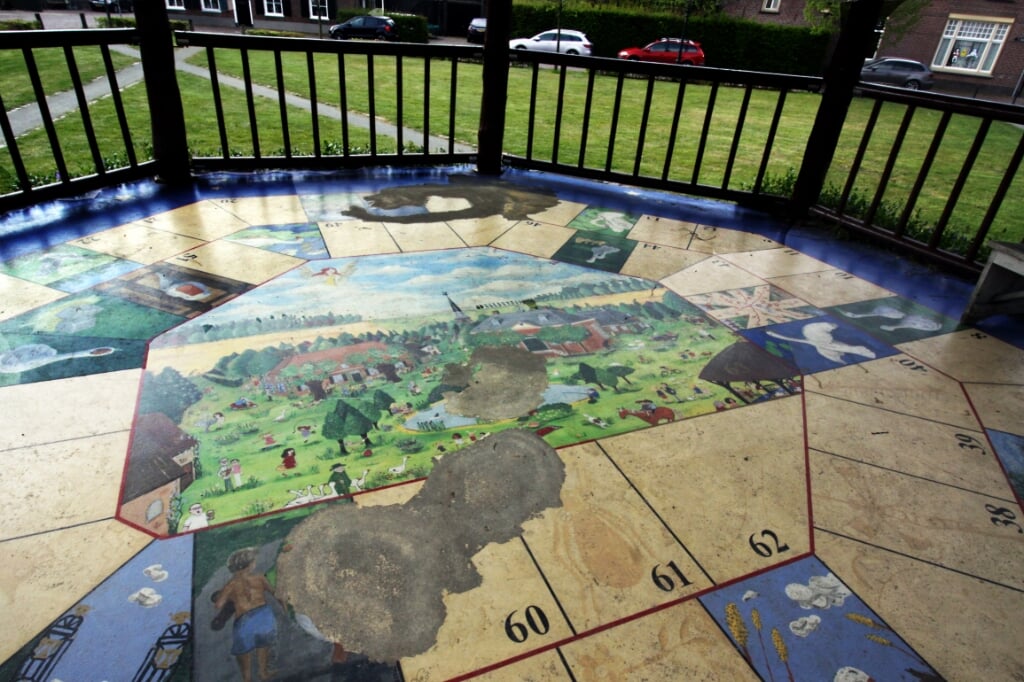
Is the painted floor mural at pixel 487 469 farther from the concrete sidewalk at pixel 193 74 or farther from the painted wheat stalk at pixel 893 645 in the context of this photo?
the concrete sidewalk at pixel 193 74

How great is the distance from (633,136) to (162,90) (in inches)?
247

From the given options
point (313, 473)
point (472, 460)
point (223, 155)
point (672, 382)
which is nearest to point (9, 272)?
point (223, 155)

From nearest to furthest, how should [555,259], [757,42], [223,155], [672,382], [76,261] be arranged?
1. [672,382]
2. [76,261]
3. [555,259]
4. [223,155]
5. [757,42]

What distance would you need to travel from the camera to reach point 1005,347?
2900 mm

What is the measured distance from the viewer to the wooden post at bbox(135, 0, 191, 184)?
12.8 ft

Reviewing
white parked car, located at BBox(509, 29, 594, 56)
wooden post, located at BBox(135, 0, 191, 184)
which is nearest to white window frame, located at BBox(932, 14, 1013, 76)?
white parked car, located at BBox(509, 29, 594, 56)

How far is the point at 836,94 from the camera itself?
4133mm

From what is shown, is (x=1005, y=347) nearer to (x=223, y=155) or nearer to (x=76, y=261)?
(x=76, y=261)

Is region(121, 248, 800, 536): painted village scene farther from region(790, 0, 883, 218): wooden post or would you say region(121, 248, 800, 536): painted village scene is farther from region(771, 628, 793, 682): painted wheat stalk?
region(790, 0, 883, 218): wooden post

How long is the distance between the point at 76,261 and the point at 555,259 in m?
2.67

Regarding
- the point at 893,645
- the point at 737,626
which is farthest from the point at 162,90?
the point at 893,645

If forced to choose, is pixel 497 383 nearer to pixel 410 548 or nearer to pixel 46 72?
pixel 410 548

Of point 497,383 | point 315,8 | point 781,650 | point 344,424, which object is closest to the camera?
point 781,650

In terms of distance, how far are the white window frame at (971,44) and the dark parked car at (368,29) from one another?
22.4 m
